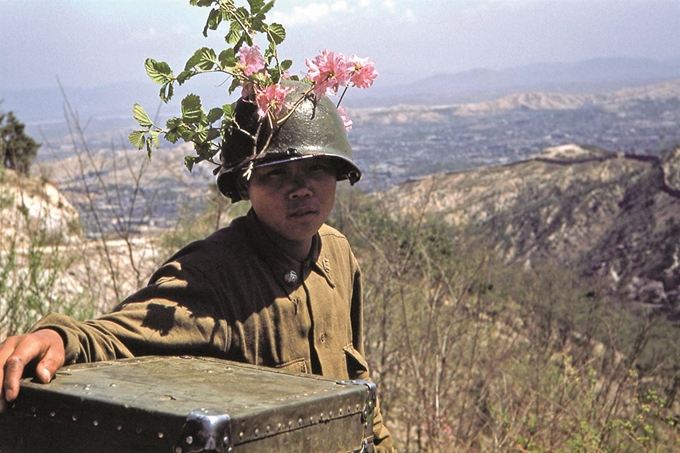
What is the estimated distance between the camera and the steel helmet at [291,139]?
283cm

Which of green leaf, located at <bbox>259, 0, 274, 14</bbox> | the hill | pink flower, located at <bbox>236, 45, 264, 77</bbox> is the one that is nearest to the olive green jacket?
pink flower, located at <bbox>236, 45, 264, 77</bbox>

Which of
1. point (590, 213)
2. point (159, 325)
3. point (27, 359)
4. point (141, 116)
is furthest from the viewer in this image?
point (590, 213)

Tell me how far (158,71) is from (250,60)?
0.28 metres

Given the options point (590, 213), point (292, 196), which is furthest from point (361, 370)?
point (590, 213)

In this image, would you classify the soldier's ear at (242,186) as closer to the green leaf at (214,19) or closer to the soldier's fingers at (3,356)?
the green leaf at (214,19)

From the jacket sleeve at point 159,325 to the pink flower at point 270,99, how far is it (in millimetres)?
542

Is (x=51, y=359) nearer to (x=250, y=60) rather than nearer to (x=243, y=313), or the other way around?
(x=243, y=313)

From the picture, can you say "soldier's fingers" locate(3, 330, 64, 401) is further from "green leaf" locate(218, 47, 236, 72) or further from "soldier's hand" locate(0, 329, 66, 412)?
"green leaf" locate(218, 47, 236, 72)

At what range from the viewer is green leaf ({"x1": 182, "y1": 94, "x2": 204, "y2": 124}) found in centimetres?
278

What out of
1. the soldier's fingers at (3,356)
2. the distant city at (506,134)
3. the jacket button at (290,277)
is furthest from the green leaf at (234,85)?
the distant city at (506,134)

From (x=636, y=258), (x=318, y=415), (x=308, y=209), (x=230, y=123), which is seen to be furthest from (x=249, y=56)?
(x=636, y=258)

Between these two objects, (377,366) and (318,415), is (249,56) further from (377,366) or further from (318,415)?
(377,366)

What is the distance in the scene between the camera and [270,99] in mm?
2793

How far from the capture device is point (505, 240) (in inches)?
1769
